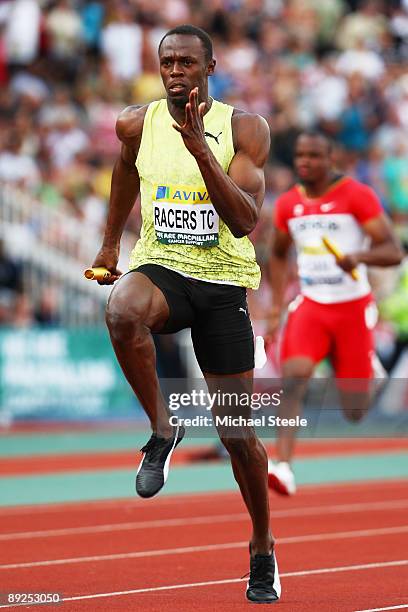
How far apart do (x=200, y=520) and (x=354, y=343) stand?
5.39 feet

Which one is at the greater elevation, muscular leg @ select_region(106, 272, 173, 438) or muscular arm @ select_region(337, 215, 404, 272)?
muscular arm @ select_region(337, 215, 404, 272)

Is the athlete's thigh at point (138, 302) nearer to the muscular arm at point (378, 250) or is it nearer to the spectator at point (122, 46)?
the muscular arm at point (378, 250)

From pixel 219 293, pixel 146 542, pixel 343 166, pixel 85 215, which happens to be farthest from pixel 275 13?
pixel 219 293

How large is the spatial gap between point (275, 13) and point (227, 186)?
1656cm

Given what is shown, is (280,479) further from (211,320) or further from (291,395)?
(211,320)

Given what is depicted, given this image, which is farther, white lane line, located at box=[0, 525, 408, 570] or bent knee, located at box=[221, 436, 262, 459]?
white lane line, located at box=[0, 525, 408, 570]

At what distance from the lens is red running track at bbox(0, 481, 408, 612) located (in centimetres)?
677

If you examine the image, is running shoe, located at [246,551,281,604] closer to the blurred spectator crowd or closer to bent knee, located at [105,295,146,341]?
bent knee, located at [105,295,146,341]

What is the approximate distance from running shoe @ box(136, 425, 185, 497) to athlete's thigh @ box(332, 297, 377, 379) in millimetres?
4078

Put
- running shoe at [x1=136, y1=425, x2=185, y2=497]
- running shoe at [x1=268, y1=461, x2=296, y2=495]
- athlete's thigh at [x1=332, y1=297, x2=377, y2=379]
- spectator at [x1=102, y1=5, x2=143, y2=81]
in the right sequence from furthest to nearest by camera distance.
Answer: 1. spectator at [x1=102, y1=5, x2=143, y2=81]
2. athlete's thigh at [x1=332, y1=297, x2=377, y2=379]
3. running shoe at [x1=268, y1=461, x2=296, y2=495]
4. running shoe at [x1=136, y1=425, x2=185, y2=497]

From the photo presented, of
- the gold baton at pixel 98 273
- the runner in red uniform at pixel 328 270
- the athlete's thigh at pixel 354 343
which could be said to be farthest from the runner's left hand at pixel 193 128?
the athlete's thigh at pixel 354 343

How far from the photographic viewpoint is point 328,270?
33.6 ft

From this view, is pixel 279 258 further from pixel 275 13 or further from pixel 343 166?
pixel 275 13

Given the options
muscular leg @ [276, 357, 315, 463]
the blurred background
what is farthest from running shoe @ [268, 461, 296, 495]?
the blurred background
